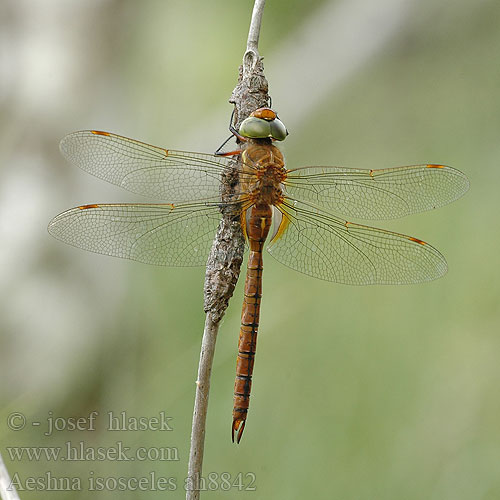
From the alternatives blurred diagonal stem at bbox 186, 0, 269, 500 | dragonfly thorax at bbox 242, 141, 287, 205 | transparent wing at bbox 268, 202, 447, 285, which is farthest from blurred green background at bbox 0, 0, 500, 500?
blurred diagonal stem at bbox 186, 0, 269, 500

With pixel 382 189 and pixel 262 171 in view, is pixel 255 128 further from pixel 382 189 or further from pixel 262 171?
Answer: pixel 382 189

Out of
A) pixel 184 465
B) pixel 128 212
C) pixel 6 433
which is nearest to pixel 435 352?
pixel 184 465

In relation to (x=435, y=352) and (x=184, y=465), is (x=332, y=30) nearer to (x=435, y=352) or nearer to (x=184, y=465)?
(x=435, y=352)

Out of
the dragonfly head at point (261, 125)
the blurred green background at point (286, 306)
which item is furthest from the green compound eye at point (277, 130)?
the blurred green background at point (286, 306)

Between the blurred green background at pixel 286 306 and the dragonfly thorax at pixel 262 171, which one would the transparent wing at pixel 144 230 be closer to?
the dragonfly thorax at pixel 262 171

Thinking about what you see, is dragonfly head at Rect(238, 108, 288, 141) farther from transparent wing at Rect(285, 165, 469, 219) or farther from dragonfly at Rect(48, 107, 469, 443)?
transparent wing at Rect(285, 165, 469, 219)

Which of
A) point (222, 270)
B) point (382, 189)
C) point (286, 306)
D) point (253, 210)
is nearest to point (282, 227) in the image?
point (253, 210)
